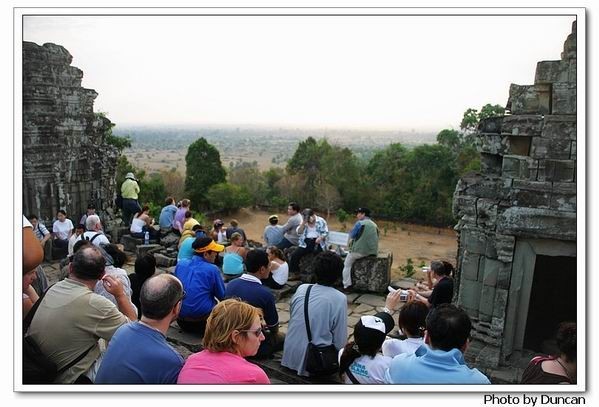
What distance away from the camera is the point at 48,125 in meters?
10.5

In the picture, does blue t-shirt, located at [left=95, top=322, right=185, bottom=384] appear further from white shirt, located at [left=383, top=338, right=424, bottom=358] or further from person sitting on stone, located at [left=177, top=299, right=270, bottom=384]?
white shirt, located at [left=383, top=338, right=424, bottom=358]

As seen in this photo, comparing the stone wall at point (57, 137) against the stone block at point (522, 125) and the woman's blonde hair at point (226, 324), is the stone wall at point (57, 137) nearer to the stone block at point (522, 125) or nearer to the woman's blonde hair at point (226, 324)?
the woman's blonde hair at point (226, 324)

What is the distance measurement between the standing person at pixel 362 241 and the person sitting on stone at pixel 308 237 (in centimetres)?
77

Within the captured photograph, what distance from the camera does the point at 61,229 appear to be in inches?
387

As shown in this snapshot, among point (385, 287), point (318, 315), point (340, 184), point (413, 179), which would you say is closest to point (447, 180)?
point (413, 179)

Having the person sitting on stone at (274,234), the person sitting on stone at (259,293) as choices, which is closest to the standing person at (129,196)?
the person sitting on stone at (274,234)

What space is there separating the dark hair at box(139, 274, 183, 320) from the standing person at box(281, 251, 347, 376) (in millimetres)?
1627

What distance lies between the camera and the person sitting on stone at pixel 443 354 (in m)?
3.26

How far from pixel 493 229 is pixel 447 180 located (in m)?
23.3

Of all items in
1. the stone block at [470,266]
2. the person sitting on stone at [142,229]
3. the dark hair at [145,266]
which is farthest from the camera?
the person sitting on stone at [142,229]

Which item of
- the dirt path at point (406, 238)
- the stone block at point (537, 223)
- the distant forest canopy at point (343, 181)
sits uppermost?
the stone block at point (537, 223)

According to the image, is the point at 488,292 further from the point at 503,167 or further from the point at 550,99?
the point at 550,99

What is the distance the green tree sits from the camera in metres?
28.9

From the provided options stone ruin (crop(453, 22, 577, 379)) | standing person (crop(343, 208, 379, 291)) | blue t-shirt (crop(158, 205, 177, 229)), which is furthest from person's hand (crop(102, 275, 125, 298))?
blue t-shirt (crop(158, 205, 177, 229))
